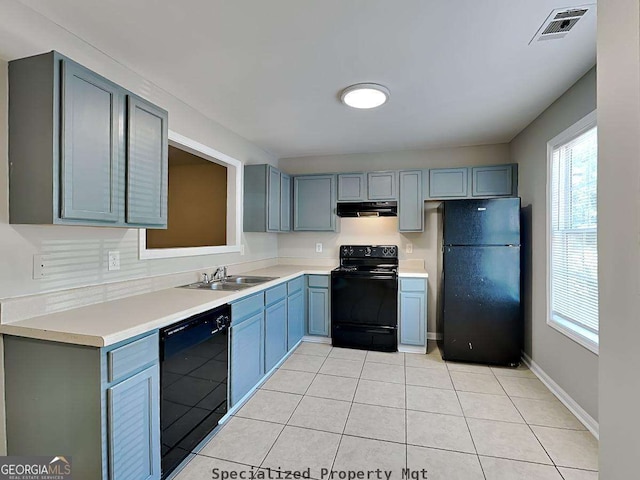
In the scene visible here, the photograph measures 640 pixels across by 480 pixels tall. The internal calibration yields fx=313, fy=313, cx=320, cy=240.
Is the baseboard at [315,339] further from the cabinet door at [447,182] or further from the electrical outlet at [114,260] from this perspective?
the electrical outlet at [114,260]

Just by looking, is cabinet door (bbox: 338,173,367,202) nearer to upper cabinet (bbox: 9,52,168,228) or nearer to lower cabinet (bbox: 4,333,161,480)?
upper cabinet (bbox: 9,52,168,228)

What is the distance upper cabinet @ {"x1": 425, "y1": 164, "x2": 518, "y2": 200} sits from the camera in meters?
3.60

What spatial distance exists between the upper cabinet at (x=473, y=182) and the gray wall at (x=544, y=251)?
0.14m

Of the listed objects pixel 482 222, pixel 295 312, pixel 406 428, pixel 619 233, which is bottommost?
pixel 406 428

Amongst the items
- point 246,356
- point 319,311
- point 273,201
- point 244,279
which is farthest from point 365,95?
point 319,311

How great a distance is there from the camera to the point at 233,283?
302 cm

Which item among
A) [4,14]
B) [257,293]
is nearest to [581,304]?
[257,293]

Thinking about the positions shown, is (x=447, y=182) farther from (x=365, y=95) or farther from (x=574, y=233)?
(x=365, y=95)

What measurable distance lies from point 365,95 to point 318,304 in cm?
243

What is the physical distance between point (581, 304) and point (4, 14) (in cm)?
386

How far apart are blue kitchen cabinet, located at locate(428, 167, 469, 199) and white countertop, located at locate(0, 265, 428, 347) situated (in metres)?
2.72

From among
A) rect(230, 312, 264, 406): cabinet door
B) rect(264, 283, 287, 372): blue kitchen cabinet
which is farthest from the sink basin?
rect(230, 312, 264, 406): cabinet door

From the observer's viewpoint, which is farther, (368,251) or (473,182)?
(368,251)

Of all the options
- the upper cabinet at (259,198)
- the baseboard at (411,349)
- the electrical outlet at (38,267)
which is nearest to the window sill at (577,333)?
the baseboard at (411,349)
